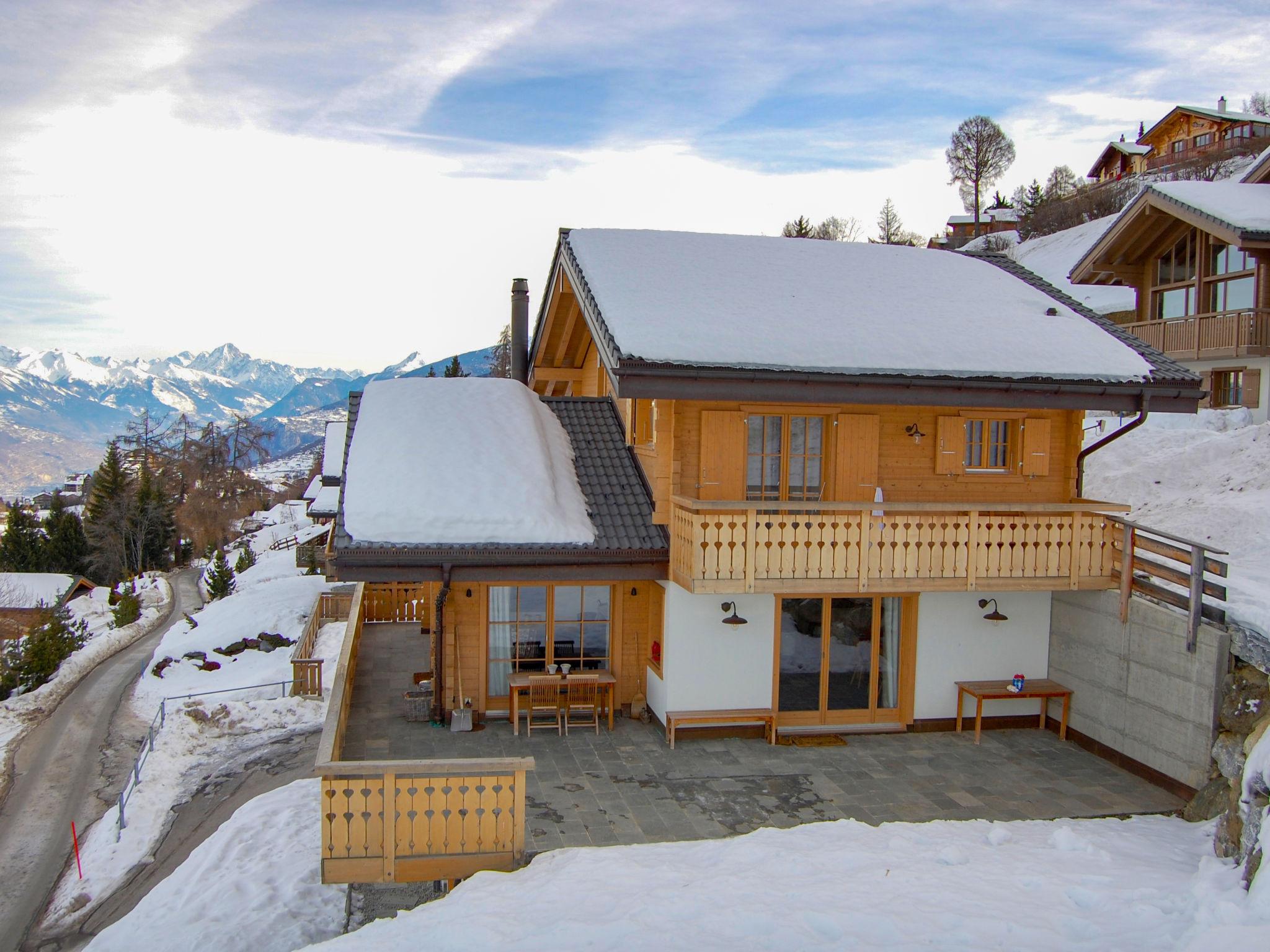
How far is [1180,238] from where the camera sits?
25.6 meters

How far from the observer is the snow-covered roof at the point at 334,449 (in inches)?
959

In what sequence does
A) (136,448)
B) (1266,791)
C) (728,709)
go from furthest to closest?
(136,448), (728,709), (1266,791)

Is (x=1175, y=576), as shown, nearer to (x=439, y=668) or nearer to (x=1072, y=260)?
(x=439, y=668)

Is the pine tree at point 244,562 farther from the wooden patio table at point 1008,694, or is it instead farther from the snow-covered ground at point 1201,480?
the wooden patio table at point 1008,694

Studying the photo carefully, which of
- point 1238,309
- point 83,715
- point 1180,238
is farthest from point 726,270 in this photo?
point 83,715

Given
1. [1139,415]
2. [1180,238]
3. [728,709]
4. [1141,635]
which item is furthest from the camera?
[1180,238]

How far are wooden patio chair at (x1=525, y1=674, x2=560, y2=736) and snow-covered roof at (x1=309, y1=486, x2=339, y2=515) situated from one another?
16.1m

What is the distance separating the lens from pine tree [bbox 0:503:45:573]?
190ft

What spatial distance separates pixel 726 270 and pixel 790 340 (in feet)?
9.77

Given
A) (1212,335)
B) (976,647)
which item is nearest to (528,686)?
(976,647)

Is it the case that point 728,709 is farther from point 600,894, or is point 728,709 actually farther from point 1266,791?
point 1266,791

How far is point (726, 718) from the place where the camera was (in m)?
11.4

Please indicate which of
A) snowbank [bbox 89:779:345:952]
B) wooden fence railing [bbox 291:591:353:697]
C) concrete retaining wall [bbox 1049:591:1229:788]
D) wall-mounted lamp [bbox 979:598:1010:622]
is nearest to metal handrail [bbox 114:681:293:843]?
wooden fence railing [bbox 291:591:353:697]

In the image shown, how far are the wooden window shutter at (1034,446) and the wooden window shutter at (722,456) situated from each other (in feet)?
13.0
